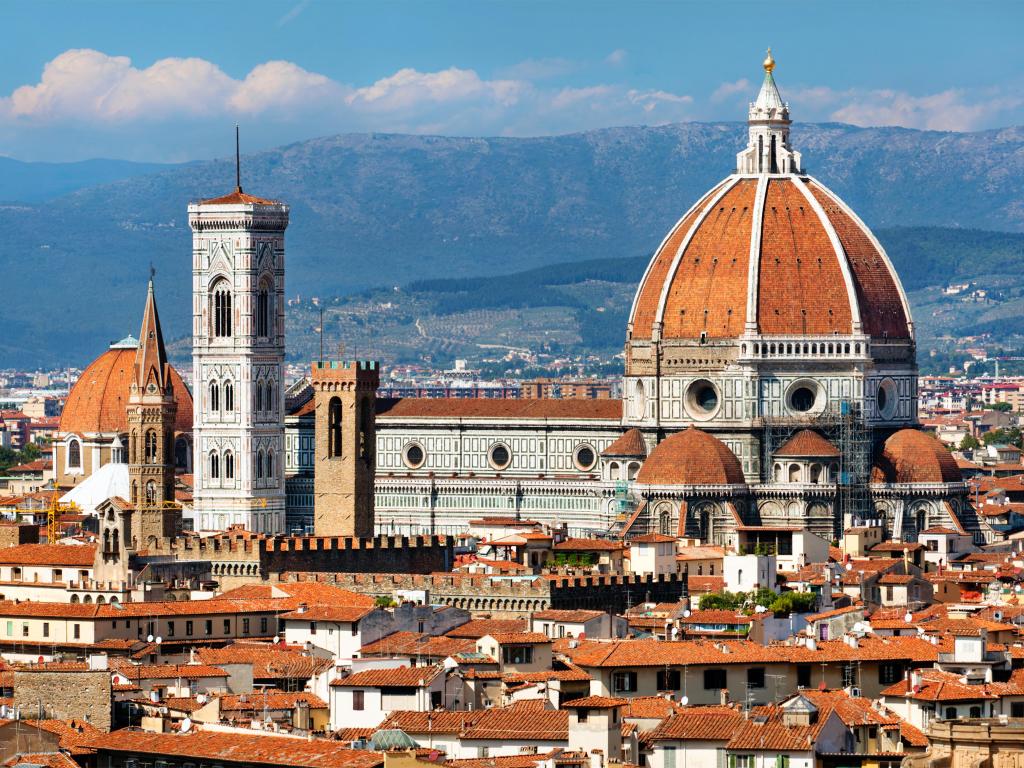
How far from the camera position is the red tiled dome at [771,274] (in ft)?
412

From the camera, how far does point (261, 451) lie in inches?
5276

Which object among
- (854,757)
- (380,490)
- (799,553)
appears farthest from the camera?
(380,490)

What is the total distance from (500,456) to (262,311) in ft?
35.2

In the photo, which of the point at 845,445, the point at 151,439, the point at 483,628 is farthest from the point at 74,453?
the point at 483,628

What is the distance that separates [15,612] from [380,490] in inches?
2608

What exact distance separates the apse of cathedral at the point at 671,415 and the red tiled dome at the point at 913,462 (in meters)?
0.08

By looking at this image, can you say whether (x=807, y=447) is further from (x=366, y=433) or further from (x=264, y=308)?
(x=264, y=308)

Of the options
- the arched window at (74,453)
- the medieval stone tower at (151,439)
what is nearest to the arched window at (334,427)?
the medieval stone tower at (151,439)

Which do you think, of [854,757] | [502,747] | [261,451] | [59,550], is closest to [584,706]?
[502,747]

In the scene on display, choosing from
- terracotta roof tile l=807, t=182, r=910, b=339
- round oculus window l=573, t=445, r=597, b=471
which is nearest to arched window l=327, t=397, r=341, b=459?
round oculus window l=573, t=445, r=597, b=471

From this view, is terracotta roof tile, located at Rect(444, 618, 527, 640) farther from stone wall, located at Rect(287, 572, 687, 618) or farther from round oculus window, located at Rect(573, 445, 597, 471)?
round oculus window, located at Rect(573, 445, 597, 471)

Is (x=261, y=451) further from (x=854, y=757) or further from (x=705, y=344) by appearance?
(x=854, y=757)

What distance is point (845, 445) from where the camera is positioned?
123562mm

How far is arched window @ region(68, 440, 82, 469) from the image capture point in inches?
5964
